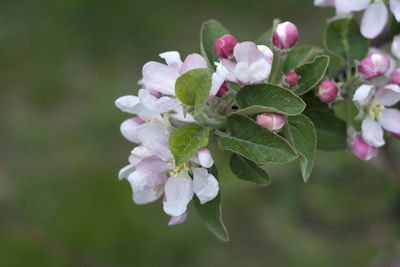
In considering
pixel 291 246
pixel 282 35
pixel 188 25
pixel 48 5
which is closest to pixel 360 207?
pixel 291 246

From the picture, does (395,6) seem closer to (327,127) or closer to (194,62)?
(327,127)

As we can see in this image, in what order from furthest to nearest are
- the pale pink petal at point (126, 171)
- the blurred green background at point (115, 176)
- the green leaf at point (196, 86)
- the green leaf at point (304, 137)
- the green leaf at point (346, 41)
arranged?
the blurred green background at point (115, 176)
the green leaf at point (346, 41)
the pale pink petal at point (126, 171)
the green leaf at point (304, 137)
the green leaf at point (196, 86)

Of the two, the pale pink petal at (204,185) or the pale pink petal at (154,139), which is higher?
the pale pink petal at (154,139)

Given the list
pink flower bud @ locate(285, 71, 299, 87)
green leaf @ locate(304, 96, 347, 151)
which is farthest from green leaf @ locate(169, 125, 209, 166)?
green leaf @ locate(304, 96, 347, 151)

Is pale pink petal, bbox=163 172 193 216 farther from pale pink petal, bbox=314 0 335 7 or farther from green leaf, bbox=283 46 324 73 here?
pale pink petal, bbox=314 0 335 7

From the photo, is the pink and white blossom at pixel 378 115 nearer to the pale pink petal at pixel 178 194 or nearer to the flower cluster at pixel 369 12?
the flower cluster at pixel 369 12

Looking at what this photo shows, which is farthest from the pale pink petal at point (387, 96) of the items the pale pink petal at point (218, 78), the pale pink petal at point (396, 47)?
the pale pink petal at point (218, 78)
